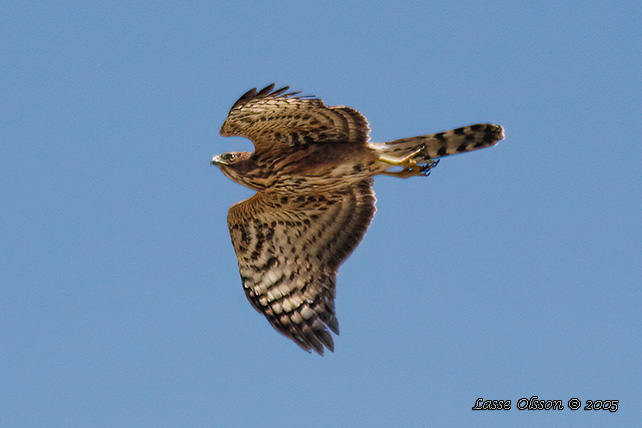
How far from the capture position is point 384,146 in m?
10.5

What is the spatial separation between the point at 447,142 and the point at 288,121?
5.97ft

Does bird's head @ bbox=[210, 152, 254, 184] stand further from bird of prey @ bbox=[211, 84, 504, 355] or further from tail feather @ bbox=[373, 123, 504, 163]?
tail feather @ bbox=[373, 123, 504, 163]

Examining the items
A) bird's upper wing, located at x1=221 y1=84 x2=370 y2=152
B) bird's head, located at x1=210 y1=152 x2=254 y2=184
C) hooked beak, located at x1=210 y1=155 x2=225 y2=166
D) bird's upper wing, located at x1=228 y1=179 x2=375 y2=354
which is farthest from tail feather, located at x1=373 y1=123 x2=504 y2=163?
hooked beak, located at x1=210 y1=155 x2=225 y2=166

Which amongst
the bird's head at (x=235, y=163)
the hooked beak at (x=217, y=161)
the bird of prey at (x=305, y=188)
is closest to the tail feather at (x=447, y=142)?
the bird of prey at (x=305, y=188)

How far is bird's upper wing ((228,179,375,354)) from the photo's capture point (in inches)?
451

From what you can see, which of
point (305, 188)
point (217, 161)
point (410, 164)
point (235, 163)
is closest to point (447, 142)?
point (410, 164)

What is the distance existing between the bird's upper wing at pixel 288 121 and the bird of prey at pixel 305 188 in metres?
0.01

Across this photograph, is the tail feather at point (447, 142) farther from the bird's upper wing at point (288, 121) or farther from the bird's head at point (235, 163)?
the bird's head at point (235, 163)

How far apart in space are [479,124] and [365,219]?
1.97m

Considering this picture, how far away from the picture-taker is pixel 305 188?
36.1ft

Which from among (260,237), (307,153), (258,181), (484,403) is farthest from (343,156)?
(484,403)

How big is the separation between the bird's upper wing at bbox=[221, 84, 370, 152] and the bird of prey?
1 cm

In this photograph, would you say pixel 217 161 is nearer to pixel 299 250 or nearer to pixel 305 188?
pixel 305 188

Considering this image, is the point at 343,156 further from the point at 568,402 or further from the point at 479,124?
the point at 568,402
